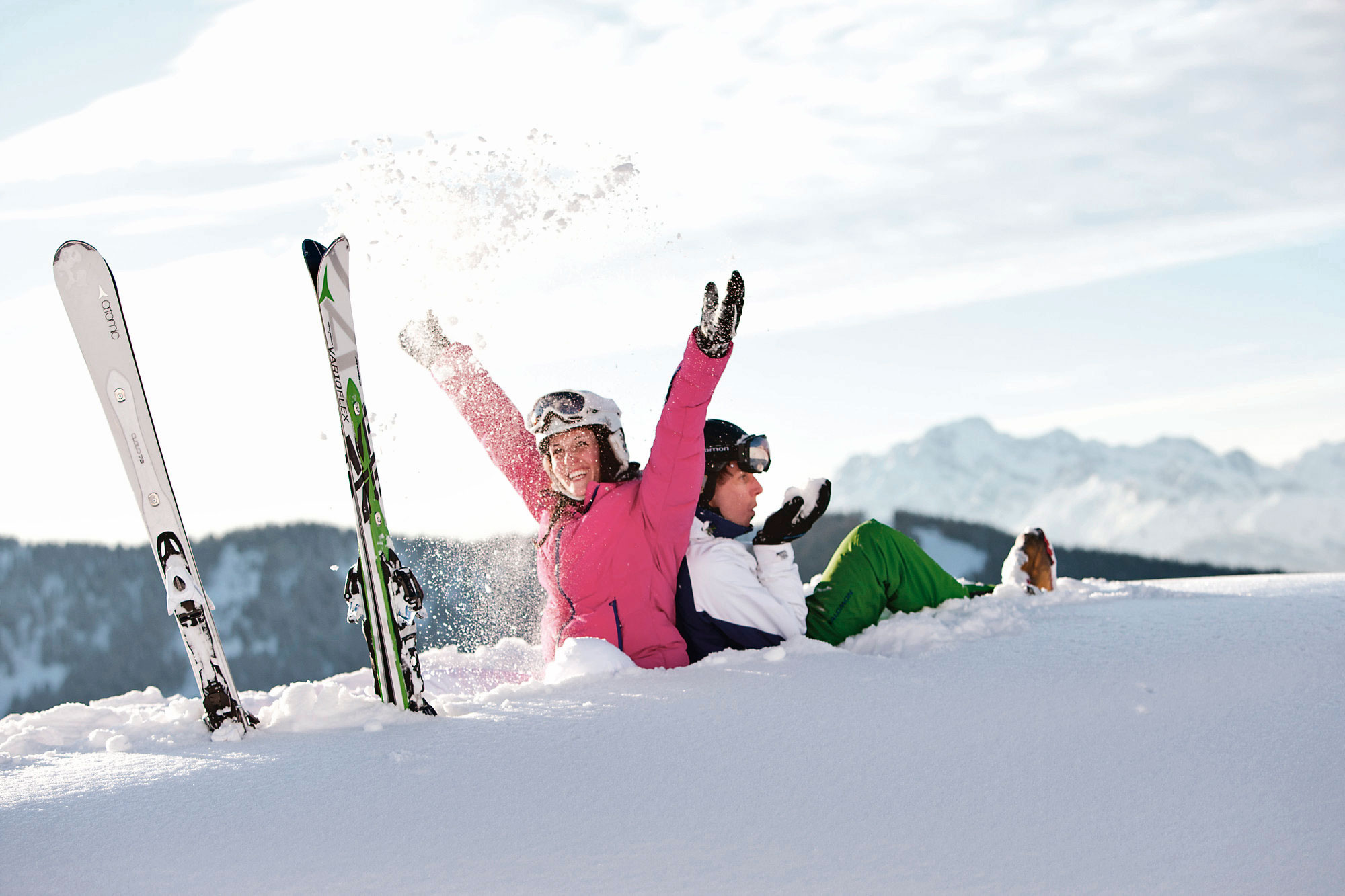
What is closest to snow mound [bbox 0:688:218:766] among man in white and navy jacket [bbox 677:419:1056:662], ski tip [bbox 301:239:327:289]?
ski tip [bbox 301:239:327:289]

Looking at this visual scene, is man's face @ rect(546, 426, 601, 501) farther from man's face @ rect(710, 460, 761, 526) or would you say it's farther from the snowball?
the snowball

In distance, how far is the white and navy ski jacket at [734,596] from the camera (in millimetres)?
3303

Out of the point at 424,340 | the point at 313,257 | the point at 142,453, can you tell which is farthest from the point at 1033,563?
the point at 142,453

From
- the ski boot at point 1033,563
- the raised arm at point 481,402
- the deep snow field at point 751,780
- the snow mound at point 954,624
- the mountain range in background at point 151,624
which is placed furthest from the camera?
the mountain range in background at point 151,624

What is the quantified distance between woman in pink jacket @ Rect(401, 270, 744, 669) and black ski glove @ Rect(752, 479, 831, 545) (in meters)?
0.32

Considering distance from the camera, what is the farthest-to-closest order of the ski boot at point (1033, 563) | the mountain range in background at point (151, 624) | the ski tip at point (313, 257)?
the mountain range in background at point (151, 624), the ski boot at point (1033, 563), the ski tip at point (313, 257)

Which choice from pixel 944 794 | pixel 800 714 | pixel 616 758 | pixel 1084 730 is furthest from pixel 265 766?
pixel 1084 730

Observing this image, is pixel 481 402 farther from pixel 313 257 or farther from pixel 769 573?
pixel 769 573

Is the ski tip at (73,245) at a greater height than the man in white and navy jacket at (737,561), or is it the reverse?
the ski tip at (73,245)

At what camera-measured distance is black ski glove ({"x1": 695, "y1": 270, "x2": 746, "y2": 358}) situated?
2.85 m

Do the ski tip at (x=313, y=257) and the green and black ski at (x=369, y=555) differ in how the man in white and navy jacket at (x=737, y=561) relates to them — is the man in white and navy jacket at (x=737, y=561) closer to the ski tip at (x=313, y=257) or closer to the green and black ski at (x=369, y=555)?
the green and black ski at (x=369, y=555)

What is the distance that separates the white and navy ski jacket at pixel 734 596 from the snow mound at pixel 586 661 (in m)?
0.29

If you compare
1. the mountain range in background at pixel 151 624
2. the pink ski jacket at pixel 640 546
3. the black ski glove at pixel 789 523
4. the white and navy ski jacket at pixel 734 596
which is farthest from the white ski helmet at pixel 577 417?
the mountain range in background at pixel 151 624

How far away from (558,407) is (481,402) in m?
0.83
